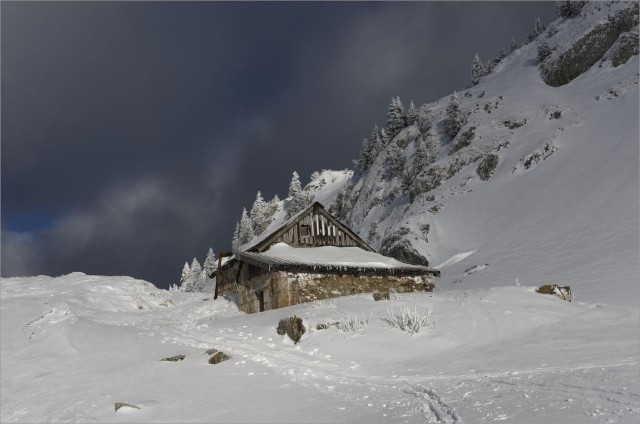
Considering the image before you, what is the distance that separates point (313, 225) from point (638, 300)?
1641 cm

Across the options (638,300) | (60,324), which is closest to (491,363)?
(638,300)

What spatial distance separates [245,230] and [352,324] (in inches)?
3563

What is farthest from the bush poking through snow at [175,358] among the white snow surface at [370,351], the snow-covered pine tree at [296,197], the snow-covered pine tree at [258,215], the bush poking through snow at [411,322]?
the snow-covered pine tree at [258,215]

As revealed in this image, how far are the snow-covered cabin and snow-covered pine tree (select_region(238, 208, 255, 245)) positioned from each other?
71.8 meters

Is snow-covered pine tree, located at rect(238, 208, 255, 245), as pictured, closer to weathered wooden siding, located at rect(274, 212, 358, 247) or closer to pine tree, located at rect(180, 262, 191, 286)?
pine tree, located at rect(180, 262, 191, 286)

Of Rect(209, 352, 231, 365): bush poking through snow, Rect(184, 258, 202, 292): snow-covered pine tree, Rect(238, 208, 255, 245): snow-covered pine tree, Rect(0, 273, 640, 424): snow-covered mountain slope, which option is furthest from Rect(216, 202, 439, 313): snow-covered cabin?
Rect(238, 208, 255, 245): snow-covered pine tree

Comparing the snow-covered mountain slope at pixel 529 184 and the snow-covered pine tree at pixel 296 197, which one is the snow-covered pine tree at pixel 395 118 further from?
the snow-covered pine tree at pixel 296 197

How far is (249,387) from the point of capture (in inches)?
342

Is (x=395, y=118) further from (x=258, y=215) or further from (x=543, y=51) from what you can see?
(x=258, y=215)

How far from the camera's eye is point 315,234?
89.4 feet

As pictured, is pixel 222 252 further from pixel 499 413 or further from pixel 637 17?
pixel 637 17

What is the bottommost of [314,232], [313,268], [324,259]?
[313,268]

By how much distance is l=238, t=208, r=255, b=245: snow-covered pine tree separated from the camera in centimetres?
10069

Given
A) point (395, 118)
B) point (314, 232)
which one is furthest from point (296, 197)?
point (314, 232)
